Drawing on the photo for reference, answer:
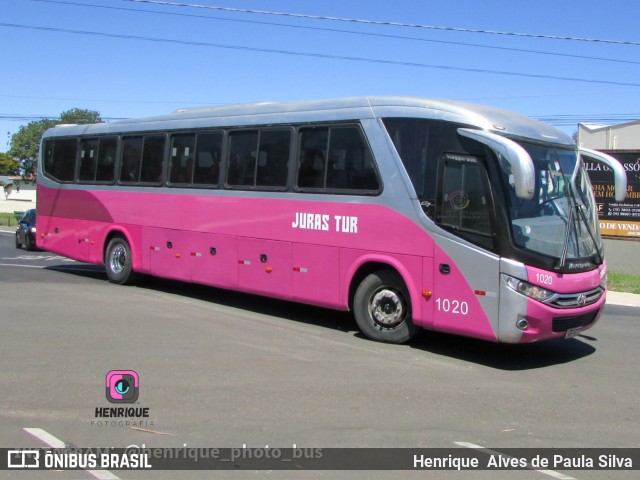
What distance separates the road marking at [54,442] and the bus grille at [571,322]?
5266 mm

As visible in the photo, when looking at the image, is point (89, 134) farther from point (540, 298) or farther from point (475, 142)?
point (540, 298)

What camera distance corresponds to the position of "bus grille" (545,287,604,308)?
26.3ft

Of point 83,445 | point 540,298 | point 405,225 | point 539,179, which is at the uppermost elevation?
point 539,179

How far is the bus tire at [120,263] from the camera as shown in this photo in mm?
14188

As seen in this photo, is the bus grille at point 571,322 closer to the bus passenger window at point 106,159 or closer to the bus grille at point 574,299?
the bus grille at point 574,299

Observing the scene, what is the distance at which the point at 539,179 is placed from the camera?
8.45 metres

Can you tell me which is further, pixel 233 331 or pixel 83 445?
pixel 233 331

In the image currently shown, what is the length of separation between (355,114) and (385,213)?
1518 millimetres

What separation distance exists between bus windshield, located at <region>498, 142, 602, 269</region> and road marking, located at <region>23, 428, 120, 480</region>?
512cm

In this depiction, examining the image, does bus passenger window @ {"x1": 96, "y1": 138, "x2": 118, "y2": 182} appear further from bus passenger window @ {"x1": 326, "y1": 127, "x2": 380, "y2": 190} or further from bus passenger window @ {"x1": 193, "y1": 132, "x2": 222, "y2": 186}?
bus passenger window @ {"x1": 326, "y1": 127, "x2": 380, "y2": 190}

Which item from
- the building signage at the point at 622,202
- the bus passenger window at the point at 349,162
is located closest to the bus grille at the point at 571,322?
the bus passenger window at the point at 349,162

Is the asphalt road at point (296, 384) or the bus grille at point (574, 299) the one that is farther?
the bus grille at point (574, 299)

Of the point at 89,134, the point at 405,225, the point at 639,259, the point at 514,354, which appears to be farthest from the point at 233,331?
the point at 639,259
